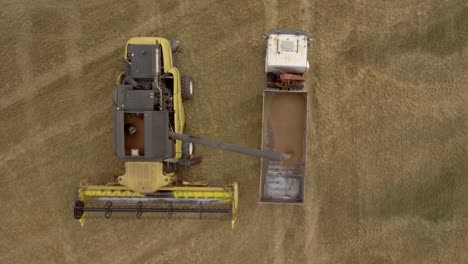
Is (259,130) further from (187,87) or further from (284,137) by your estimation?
(187,87)

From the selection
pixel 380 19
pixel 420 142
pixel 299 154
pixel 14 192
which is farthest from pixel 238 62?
pixel 14 192

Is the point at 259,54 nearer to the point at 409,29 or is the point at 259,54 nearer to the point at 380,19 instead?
the point at 380,19

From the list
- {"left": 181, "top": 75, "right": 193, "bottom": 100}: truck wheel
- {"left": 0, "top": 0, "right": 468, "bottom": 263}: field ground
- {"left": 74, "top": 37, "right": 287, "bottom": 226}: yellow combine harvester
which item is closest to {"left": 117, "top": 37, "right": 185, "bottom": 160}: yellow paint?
{"left": 74, "top": 37, "right": 287, "bottom": 226}: yellow combine harvester

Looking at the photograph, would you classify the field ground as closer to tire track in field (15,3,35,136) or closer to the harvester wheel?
tire track in field (15,3,35,136)

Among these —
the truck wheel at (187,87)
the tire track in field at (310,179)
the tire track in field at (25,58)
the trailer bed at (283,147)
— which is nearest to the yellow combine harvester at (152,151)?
the truck wheel at (187,87)

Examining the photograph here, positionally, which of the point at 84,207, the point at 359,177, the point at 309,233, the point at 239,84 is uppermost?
the point at 239,84
